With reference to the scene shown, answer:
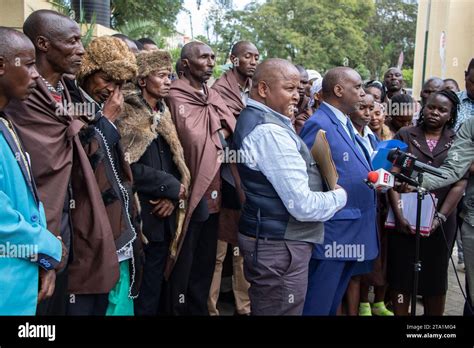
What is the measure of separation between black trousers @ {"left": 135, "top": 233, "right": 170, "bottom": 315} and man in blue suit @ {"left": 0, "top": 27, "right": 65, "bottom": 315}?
1.13 meters

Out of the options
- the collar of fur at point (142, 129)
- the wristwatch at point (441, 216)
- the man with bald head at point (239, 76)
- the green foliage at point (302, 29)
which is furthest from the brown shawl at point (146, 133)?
the green foliage at point (302, 29)

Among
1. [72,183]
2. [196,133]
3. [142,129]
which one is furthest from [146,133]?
[72,183]

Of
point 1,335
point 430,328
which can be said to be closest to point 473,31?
point 430,328

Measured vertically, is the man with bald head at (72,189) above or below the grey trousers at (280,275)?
above

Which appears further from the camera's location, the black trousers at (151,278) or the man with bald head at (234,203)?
the man with bald head at (234,203)

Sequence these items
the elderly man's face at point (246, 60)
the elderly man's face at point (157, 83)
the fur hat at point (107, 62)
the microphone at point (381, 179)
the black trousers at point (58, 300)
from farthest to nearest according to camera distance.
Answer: the elderly man's face at point (246, 60) → the elderly man's face at point (157, 83) → the microphone at point (381, 179) → the fur hat at point (107, 62) → the black trousers at point (58, 300)

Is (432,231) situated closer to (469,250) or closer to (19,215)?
(469,250)

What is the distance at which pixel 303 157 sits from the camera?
2834 millimetres

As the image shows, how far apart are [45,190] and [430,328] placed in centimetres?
214

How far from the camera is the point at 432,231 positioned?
11.6 feet

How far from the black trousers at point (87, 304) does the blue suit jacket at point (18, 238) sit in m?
0.49

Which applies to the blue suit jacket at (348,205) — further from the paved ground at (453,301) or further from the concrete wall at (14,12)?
the concrete wall at (14,12)

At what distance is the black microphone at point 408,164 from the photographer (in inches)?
116

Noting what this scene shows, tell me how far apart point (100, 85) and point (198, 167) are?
38.3 inches
